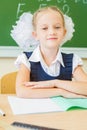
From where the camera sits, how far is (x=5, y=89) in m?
1.49

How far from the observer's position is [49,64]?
56.4 inches

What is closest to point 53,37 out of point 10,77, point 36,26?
point 36,26

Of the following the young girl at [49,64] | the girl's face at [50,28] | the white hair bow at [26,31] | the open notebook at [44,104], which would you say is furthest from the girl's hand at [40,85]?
the white hair bow at [26,31]

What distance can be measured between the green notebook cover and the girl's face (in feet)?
1.12

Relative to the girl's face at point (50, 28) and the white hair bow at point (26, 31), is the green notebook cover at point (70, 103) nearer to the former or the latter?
the girl's face at point (50, 28)

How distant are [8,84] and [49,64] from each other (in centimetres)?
26

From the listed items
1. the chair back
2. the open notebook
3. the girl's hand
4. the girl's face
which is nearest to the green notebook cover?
the open notebook

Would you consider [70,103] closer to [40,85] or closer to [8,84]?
[40,85]

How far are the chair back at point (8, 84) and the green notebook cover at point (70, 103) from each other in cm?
46

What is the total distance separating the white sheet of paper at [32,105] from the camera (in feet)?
2.94

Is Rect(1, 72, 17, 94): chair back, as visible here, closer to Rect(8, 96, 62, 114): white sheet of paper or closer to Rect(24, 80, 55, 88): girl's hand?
Rect(24, 80, 55, 88): girl's hand

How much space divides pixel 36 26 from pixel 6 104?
55cm

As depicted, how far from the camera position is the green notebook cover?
93cm

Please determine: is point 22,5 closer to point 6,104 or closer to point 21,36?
point 21,36
